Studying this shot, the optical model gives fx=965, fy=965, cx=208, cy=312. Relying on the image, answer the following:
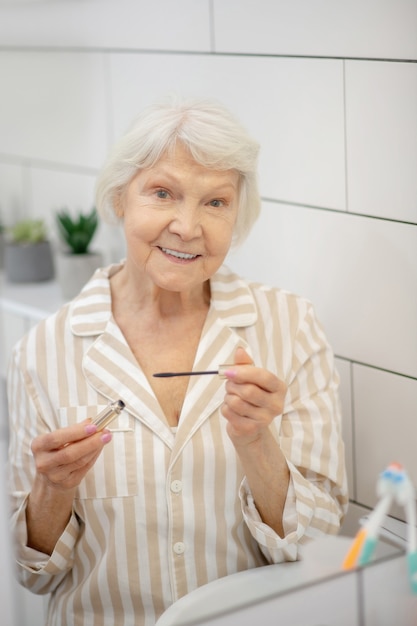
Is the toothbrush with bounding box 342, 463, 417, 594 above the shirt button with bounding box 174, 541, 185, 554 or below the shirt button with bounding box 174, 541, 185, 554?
above

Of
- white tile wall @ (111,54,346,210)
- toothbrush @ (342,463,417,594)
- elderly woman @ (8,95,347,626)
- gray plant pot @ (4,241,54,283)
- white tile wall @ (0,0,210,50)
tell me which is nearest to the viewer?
toothbrush @ (342,463,417,594)

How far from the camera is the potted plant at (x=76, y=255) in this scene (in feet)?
5.53

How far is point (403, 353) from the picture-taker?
117cm

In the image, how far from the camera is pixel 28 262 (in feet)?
6.05

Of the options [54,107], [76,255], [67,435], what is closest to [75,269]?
[76,255]

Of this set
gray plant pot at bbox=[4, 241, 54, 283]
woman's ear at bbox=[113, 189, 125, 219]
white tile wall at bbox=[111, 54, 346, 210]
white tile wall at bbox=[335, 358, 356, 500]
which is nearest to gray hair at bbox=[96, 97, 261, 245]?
woman's ear at bbox=[113, 189, 125, 219]

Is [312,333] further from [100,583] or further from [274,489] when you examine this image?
[100,583]

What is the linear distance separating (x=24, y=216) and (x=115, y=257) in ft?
1.16

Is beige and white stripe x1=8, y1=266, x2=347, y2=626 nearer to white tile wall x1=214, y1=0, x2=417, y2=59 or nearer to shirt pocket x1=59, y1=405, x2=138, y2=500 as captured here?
shirt pocket x1=59, y1=405, x2=138, y2=500

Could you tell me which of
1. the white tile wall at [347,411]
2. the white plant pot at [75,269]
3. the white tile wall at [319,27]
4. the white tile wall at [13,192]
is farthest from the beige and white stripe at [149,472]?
the white tile wall at [13,192]

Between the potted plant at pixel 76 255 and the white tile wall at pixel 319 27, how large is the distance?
1.51ft

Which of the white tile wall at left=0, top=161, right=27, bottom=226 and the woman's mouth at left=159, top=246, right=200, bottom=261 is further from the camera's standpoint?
the white tile wall at left=0, top=161, right=27, bottom=226

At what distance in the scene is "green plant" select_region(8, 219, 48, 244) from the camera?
186 cm

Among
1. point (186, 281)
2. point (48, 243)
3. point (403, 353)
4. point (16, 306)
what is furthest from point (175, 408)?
point (48, 243)
